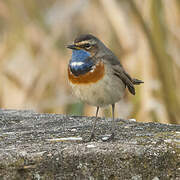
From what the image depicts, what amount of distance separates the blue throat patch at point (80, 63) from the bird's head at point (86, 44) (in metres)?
0.03

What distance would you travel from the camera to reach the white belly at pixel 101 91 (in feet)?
11.2

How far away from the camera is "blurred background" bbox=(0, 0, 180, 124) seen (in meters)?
5.40

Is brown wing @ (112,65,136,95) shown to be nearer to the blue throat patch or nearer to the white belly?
the white belly

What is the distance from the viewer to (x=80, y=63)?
11.6ft

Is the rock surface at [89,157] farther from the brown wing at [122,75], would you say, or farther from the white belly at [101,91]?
the brown wing at [122,75]

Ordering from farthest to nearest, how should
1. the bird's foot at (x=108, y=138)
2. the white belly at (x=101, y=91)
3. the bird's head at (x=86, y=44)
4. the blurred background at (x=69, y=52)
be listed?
1. the blurred background at (x=69, y=52)
2. the bird's head at (x=86, y=44)
3. the white belly at (x=101, y=91)
4. the bird's foot at (x=108, y=138)

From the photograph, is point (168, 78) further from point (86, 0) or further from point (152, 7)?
point (86, 0)

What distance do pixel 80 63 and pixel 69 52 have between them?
9.78ft

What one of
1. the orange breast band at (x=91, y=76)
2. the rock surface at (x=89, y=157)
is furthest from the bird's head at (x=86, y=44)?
the rock surface at (x=89, y=157)

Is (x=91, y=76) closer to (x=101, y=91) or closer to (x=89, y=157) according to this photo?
(x=101, y=91)

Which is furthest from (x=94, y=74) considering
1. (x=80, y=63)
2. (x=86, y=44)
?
(x=86, y=44)

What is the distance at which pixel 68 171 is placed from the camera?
264 cm

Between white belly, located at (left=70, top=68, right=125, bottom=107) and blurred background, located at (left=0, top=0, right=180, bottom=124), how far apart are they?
1645mm

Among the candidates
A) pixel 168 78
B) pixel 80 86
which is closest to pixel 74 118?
pixel 80 86
